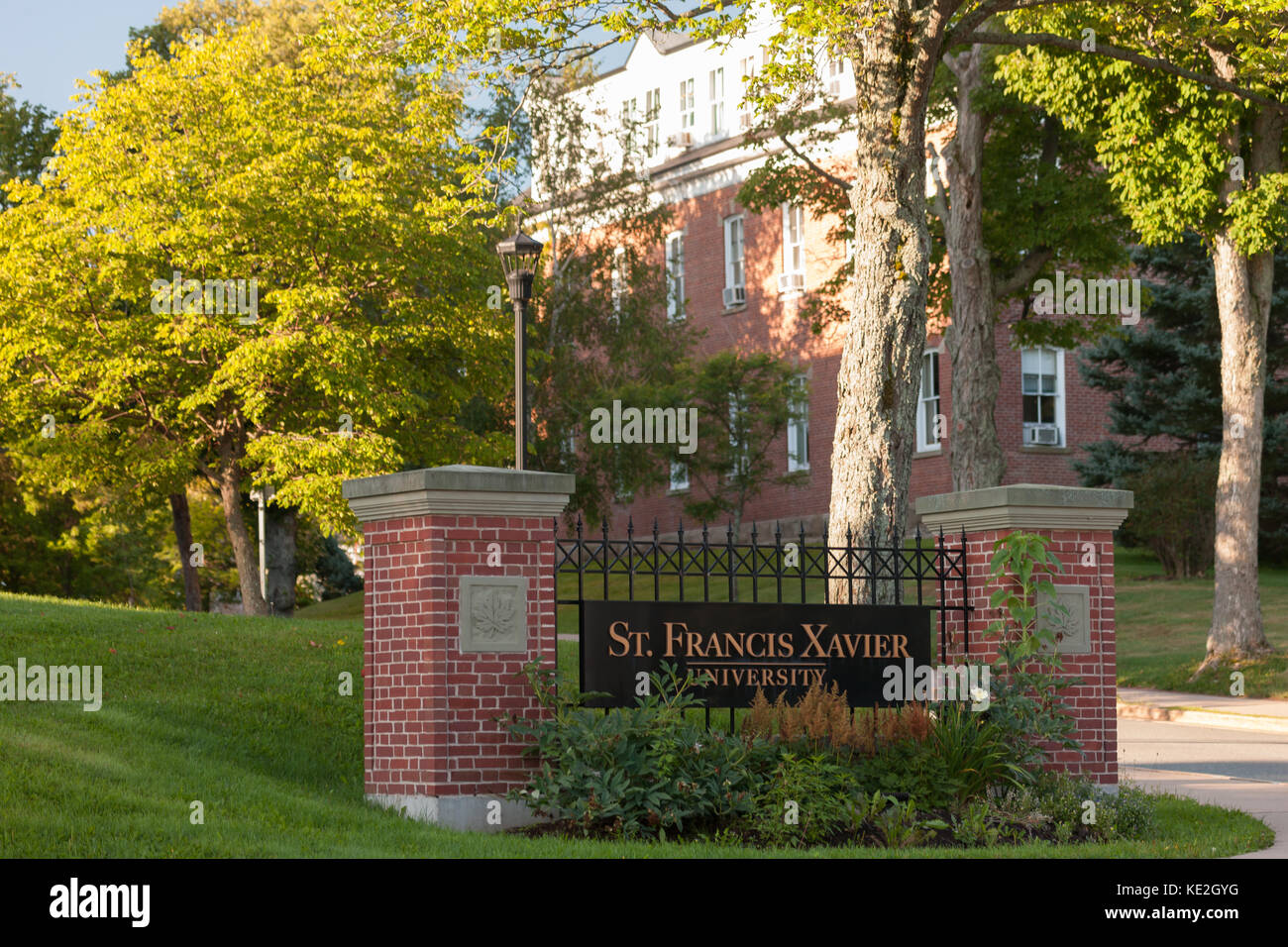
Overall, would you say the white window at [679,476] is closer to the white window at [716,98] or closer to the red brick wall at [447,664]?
the white window at [716,98]

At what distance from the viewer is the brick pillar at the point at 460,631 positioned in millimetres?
10047

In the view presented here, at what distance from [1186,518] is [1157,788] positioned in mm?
22008

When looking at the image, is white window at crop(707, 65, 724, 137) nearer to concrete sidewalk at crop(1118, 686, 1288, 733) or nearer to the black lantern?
concrete sidewalk at crop(1118, 686, 1288, 733)

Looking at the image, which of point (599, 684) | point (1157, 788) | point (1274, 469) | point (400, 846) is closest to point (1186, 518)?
point (1274, 469)

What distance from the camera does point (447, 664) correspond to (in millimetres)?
10062

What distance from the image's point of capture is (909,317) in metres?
14.1

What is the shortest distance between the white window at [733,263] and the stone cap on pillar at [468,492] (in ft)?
107

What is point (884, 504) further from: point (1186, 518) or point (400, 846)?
point (1186, 518)

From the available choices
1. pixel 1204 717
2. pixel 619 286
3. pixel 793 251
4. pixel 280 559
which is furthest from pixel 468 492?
pixel 793 251
